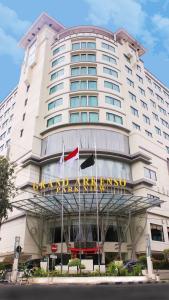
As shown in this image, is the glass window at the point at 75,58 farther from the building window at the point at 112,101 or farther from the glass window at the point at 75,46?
the building window at the point at 112,101

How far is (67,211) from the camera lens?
115ft

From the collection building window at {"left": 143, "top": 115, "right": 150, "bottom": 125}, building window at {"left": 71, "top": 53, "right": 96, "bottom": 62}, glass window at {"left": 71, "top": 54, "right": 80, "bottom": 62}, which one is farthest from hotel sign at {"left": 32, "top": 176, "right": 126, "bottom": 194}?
glass window at {"left": 71, "top": 54, "right": 80, "bottom": 62}

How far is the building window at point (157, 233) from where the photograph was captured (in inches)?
1483

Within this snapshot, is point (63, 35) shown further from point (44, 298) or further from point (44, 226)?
point (44, 298)

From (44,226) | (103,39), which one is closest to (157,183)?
(44,226)

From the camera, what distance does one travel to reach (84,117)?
4381cm

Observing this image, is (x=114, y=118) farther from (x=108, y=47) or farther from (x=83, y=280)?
(x=83, y=280)

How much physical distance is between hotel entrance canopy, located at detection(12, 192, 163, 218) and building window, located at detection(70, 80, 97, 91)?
2108 centimetres

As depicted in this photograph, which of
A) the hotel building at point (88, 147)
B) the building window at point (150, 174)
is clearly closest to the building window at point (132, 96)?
the hotel building at point (88, 147)

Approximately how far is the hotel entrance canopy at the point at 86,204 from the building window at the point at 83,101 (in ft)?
58.3

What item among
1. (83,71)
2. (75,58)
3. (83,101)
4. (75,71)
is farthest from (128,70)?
(83,101)

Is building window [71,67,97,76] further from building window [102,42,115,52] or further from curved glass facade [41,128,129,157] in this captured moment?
curved glass facade [41,128,129,157]

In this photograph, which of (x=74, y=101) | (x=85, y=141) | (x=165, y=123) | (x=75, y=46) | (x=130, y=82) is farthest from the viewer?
(x=165, y=123)

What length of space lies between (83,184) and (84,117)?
41.3ft
